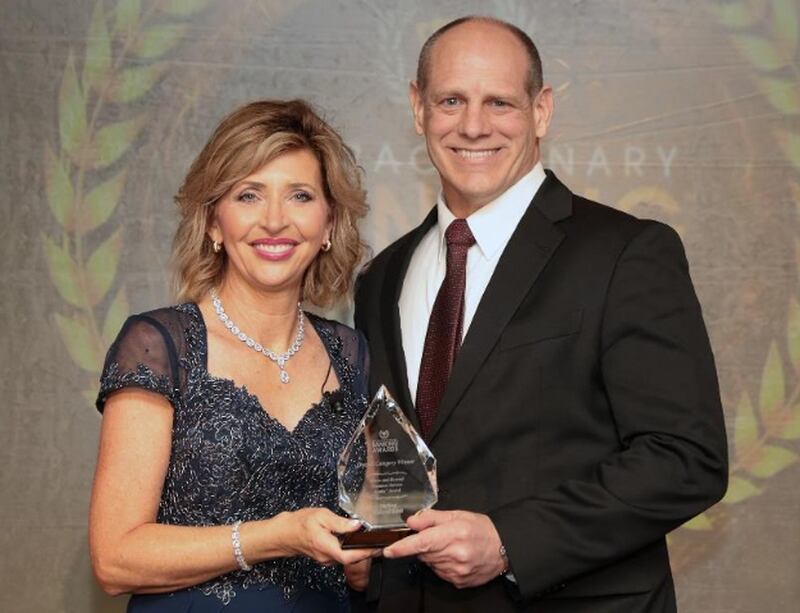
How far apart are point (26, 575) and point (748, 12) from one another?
2.80 m

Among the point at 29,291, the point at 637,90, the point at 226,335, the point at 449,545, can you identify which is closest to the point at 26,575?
the point at 29,291

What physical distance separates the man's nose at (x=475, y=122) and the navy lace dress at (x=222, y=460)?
2.37 ft

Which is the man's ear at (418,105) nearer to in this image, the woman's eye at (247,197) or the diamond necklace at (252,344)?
the woman's eye at (247,197)

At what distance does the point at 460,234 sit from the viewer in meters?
A: 2.85

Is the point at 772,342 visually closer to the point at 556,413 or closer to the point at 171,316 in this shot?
the point at 556,413

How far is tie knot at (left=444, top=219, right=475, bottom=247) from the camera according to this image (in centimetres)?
284

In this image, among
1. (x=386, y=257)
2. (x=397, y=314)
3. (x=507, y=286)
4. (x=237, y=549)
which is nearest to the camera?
(x=237, y=549)

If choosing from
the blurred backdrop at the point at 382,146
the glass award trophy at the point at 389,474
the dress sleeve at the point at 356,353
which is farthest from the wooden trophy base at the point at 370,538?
the blurred backdrop at the point at 382,146

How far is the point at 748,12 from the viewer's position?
13.0 ft

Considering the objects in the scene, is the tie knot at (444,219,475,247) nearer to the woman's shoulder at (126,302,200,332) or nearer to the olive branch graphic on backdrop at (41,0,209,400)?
the woman's shoulder at (126,302,200,332)

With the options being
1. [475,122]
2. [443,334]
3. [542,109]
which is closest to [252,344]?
[443,334]

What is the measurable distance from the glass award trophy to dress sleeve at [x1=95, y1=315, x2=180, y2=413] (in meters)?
0.44

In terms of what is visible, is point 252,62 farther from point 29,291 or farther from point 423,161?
point 29,291

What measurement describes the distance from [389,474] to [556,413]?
0.41 m
